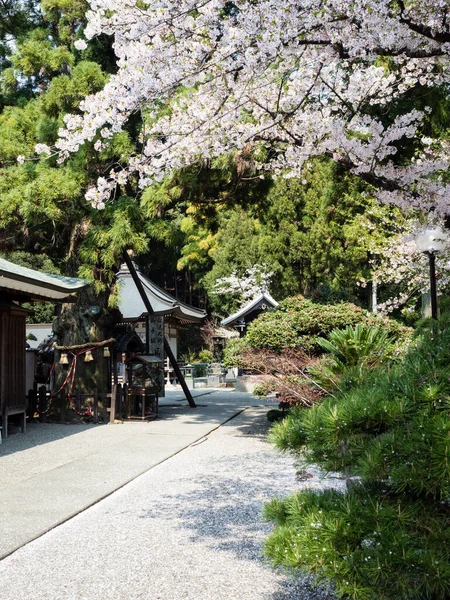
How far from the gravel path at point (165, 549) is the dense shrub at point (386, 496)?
991mm

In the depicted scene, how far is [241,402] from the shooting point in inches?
653

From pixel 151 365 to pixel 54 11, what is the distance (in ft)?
25.5

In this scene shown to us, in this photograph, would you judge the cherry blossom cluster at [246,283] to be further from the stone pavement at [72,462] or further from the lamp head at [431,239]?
the lamp head at [431,239]

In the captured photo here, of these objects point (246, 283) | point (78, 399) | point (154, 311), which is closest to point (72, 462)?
point (78, 399)

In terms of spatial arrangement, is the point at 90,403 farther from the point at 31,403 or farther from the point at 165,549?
the point at 165,549

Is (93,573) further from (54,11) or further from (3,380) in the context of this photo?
(54,11)

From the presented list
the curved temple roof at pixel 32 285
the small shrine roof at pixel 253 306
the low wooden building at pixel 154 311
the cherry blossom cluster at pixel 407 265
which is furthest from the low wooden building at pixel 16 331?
the small shrine roof at pixel 253 306

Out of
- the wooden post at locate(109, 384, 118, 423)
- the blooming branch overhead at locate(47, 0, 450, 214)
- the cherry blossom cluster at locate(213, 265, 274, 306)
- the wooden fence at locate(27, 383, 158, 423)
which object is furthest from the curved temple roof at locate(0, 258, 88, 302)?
the cherry blossom cluster at locate(213, 265, 274, 306)

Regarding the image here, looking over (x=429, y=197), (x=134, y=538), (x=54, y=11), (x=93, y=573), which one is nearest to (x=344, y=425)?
(x=93, y=573)

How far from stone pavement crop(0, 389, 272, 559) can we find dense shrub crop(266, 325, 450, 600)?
2364 mm

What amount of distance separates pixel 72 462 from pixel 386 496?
541 cm

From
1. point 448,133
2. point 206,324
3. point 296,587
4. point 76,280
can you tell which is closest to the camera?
point 296,587

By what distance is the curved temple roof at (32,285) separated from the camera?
809cm

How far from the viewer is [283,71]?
21.5ft
